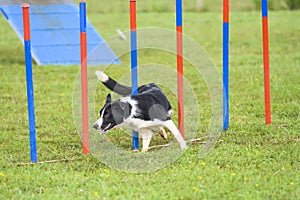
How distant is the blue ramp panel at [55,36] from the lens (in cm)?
1086

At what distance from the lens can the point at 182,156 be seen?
18.7 feet

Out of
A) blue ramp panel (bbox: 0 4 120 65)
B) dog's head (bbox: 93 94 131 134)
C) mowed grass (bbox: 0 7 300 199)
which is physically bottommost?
mowed grass (bbox: 0 7 300 199)

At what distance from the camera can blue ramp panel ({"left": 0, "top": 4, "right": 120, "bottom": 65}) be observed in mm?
10859

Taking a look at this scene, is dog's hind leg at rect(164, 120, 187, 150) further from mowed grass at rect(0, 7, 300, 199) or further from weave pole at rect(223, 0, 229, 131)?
weave pole at rect(223, 0, 229, 131)

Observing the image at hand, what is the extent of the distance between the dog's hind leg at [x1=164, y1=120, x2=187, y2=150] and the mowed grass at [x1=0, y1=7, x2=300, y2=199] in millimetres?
113

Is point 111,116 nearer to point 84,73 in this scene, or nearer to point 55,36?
point 84,73

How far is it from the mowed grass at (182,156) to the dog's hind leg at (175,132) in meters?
0.11

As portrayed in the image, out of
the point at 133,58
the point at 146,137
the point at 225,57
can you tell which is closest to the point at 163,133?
the point at 146,137

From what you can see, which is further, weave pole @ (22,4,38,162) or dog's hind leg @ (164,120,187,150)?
dog's hind leg @ (164,120,187,150)

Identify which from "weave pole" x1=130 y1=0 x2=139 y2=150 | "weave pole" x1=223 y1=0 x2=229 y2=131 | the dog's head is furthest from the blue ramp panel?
the dog's head

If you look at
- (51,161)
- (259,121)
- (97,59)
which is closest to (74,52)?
(97,59)

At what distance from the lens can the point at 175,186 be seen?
4.87m

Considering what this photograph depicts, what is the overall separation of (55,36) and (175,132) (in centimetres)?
589

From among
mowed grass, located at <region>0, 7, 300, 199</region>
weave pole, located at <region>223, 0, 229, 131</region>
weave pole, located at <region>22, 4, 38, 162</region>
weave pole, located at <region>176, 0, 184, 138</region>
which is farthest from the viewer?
weave pole, located at <region>223, 0, 229, 131</region>
